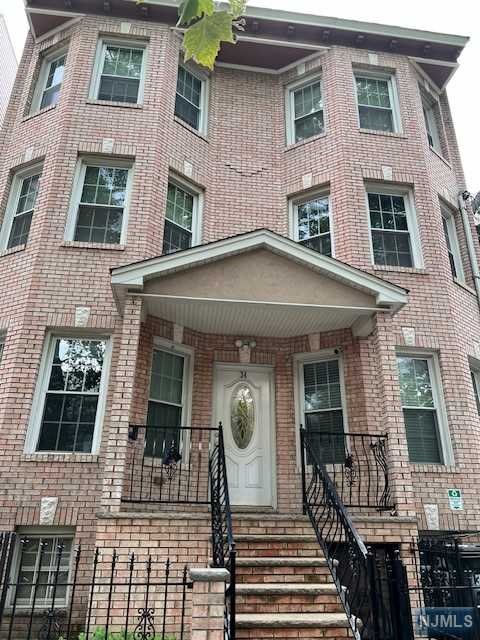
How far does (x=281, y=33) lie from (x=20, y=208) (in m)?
6.57

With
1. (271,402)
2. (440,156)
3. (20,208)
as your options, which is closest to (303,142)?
(440,156)

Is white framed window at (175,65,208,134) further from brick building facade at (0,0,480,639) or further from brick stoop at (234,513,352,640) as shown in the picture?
brick stoop at (234,513,352,640)

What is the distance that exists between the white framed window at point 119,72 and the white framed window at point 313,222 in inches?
146

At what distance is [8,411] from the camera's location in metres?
6.96

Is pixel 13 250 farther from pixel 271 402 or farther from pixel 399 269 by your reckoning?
pixel 399 269

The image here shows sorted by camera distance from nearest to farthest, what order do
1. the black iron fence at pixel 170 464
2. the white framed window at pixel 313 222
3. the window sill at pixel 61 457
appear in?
the window sill at pixel 61 457, the black iron fence at pixel 170 464, the white framed window at pixel 313 222

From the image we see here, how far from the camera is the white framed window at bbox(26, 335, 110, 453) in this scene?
7070mm

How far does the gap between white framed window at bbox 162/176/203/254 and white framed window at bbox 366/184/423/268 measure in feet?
10.6

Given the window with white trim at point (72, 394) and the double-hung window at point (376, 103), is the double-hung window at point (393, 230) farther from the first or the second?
the window with white trim at point (72, 394)

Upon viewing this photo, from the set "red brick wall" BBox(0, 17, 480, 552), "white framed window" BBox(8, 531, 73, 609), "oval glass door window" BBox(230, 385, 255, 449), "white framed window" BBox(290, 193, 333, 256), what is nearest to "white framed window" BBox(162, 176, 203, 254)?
"red brick wall" BBox(0, 17, 480, 552)

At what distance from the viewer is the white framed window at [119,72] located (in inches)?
386

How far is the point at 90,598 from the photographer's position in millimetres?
4688

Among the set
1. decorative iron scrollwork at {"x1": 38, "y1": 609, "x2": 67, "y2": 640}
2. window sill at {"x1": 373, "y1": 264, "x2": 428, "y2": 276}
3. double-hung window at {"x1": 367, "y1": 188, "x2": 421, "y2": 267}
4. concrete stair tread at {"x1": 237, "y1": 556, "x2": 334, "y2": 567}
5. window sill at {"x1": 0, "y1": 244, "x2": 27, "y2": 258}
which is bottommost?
decorative iron scrollwork at {"x1": 38, "y1": 609, "x2": 67, "y2": 640}

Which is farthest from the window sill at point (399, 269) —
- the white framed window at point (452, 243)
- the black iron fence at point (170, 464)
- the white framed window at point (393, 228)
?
the black iron fence at point (170, 464)
